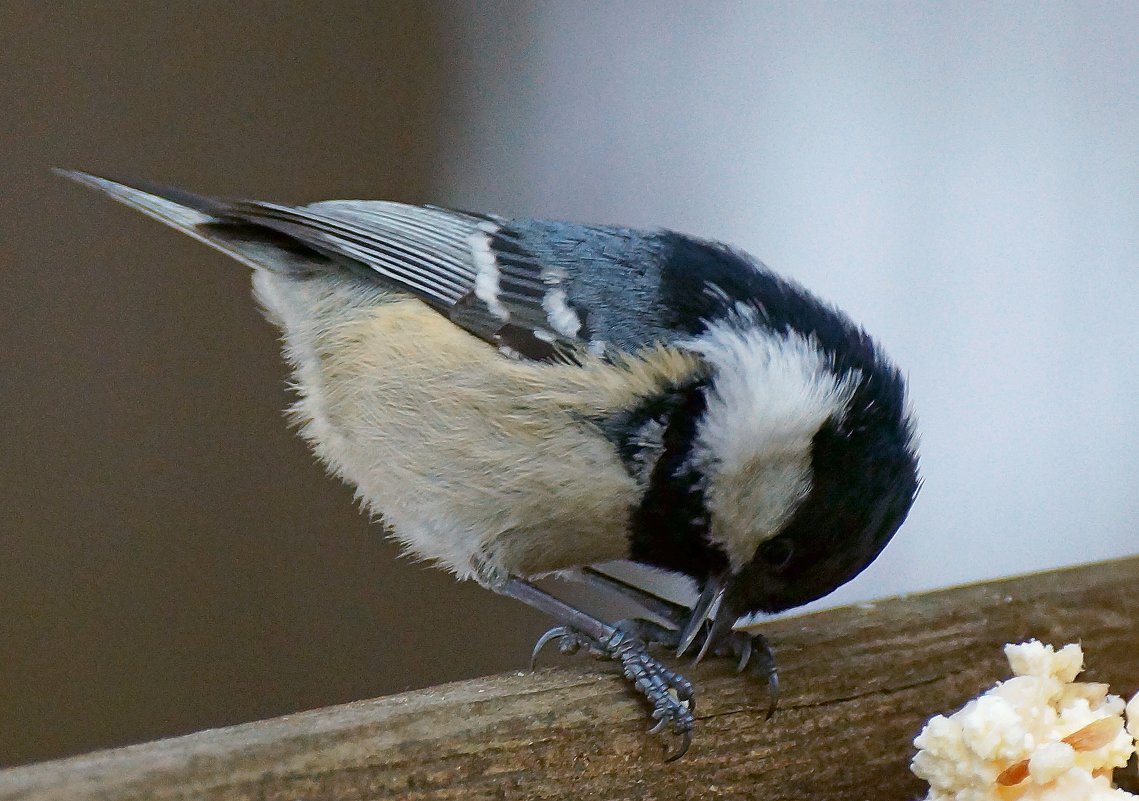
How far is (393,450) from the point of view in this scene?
79 cm

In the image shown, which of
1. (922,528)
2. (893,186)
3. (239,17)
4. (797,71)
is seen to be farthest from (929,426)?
(239,17)

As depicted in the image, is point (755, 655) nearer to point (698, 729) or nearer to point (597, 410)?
point (698, 729)

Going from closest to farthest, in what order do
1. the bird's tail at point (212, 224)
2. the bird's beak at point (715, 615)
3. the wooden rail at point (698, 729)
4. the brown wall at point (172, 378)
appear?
the wooden rail at point (698, 729) → the bird's beak at point (715, 615) → the bird's tail at point (212, 224) → the brown wall at point (172, 378)

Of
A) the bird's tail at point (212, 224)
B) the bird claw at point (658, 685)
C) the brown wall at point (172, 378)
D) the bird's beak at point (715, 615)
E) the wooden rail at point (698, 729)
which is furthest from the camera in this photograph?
the brown wall at point (172, 378)

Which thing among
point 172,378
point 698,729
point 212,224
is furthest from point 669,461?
point 172,378

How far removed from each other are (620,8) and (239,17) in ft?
1.65

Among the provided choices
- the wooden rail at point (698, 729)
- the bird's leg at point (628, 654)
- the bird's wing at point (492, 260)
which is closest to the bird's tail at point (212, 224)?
the bird's wing at point (492, 260)

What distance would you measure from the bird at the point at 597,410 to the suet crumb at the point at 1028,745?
0.11m

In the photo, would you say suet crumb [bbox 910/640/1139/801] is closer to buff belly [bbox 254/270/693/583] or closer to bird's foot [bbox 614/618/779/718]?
bird's foot [bbox 614/618/779/718]

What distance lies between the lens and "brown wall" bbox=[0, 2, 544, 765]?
3.33 ft

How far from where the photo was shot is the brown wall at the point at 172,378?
101 cm

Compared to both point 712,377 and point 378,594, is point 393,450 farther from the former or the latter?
point 378,594

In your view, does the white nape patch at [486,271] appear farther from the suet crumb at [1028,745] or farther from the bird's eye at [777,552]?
the suet crumb at [1028,745]

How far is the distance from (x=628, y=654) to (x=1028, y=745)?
232 mm
